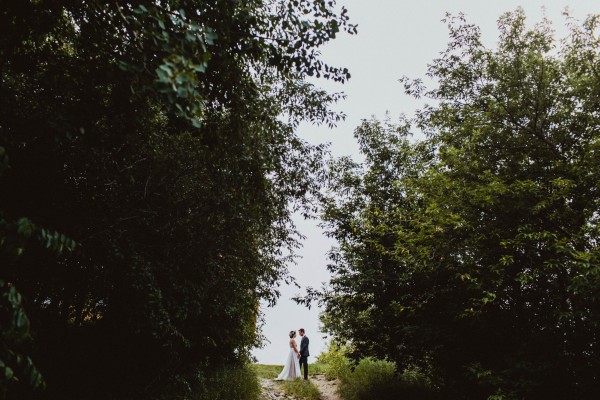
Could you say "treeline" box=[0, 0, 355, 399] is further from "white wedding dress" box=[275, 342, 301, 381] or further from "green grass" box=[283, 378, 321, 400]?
"white wedding dress" box=[275, 342, 301, 381]

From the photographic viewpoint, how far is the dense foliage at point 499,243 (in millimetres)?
5473

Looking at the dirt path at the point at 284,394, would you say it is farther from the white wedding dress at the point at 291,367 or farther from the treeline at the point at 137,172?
the treeline at the point at 137,172

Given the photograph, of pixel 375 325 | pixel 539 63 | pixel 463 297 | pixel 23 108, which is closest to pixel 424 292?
pixel 463 297

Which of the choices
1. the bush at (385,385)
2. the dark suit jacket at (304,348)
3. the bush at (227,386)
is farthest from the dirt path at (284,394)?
the dark suit jacket at (304,348)

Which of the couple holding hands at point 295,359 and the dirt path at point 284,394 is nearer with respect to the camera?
the dirt path at point 284,394

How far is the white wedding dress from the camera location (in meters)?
13.0

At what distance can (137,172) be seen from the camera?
19.1 ft

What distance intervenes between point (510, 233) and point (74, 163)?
24.6ft

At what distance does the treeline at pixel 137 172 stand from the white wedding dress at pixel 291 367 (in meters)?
4.83

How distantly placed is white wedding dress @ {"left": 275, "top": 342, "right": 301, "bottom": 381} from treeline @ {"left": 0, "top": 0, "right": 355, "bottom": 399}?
4.83m

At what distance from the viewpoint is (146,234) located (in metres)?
6.18

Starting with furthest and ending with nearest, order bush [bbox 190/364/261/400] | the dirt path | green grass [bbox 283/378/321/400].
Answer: green grass [bbox 283/378/321/400], the dirt path, bush [bbox 190/364/261/400]

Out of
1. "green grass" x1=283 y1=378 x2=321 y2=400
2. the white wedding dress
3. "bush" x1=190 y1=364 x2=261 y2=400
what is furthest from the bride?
"bush" x1=190 y1=364 x2=261 y2=400

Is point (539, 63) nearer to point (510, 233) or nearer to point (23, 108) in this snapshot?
point (510, 233)
